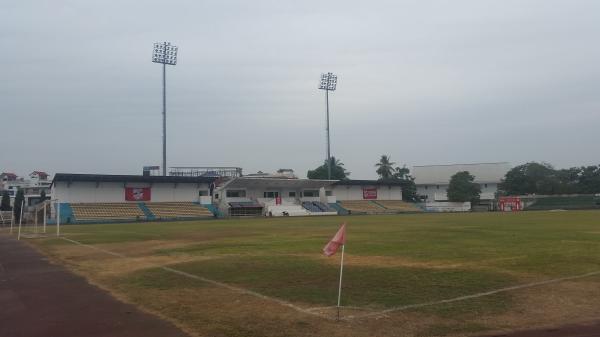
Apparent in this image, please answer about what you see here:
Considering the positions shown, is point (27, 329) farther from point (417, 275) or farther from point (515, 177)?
point (515, 177)

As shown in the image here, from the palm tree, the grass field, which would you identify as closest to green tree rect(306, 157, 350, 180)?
the palm tree

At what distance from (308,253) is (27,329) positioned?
12.4 meters

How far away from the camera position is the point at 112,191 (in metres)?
79.6

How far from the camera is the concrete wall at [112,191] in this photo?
247 ft

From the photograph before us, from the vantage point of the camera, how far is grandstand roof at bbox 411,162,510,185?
130m

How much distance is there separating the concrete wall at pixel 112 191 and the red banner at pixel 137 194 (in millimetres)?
476

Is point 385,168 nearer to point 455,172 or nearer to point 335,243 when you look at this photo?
point 455,172

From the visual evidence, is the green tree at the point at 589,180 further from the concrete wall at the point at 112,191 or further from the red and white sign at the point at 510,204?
the concrete wall at the point at 112,191

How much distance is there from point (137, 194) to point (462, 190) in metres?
66.2

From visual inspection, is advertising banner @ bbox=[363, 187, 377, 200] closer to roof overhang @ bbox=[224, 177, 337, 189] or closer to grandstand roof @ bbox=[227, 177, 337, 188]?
roof overhang @ bbox=[224, 177, 337, 189]

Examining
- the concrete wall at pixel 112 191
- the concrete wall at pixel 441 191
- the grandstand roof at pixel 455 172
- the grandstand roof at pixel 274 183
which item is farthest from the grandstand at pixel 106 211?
the grandstand roof at pixel 455 172

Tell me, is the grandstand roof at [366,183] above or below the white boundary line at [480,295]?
above

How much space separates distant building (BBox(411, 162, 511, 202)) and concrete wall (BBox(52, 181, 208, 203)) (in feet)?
219

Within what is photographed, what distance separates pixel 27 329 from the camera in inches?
343
